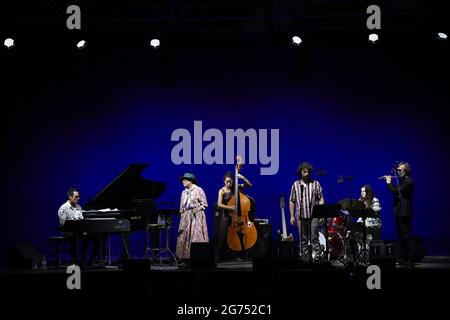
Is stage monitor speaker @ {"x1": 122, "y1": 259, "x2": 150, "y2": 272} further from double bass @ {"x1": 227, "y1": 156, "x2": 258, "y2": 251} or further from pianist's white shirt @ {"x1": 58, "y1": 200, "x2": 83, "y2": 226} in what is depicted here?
double bass @ {"x1": 227, "y1": 156, "x2": 258, "y2": 251}

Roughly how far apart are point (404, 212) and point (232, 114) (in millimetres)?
4818

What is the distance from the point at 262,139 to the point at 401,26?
11.4ft

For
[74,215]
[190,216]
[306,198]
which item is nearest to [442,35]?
[306,198]

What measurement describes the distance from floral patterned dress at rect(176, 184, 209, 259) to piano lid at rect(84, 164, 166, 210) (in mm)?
563

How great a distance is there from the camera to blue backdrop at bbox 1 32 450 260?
46.9ft

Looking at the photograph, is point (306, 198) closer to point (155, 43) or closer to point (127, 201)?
point (127, 201)

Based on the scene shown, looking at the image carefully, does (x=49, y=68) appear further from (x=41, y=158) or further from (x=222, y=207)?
(x=222, y=207)

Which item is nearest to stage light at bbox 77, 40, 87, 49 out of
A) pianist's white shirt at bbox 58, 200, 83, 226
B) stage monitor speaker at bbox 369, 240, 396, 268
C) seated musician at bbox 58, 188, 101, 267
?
seated musician at bbox 58, 188, 101, 267

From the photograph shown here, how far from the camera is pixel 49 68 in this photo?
565 inches

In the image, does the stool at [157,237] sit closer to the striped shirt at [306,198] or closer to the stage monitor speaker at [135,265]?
the striped shirt at [306,198]
